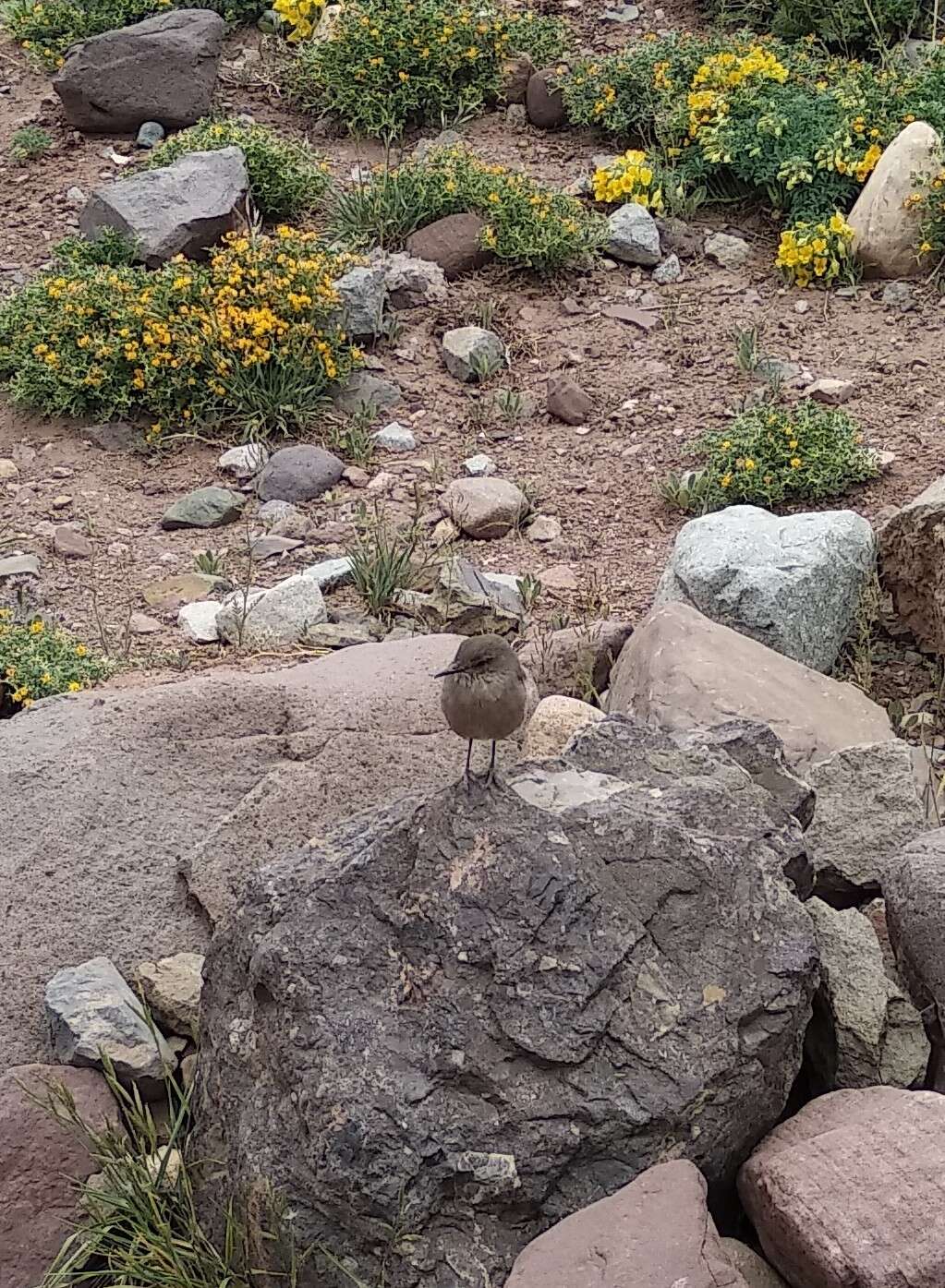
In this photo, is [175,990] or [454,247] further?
[454,247]

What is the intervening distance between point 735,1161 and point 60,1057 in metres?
1.60

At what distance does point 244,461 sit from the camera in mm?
7602

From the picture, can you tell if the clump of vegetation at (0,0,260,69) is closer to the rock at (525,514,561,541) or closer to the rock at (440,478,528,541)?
the rock at (440,478,528,541)

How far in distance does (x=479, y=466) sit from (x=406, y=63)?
3963mm

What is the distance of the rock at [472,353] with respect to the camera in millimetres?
8195

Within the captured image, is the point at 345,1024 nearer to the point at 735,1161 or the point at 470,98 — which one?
the point at 735,1161

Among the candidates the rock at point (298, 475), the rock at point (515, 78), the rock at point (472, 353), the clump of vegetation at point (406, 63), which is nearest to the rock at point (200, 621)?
the rock at point (298, 475)

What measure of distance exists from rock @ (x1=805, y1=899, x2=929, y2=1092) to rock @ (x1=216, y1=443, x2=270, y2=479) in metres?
4.54

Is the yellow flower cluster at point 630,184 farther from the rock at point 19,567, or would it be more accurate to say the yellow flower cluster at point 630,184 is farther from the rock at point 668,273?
the rock at point 19,567

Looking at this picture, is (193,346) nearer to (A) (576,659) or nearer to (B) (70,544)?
(B) (70,544)

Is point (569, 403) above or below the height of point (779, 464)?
below

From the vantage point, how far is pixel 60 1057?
12.3ft

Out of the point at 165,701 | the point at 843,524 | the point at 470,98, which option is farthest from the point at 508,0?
the point at 165,701

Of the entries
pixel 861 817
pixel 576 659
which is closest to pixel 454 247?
pixel 576 659
